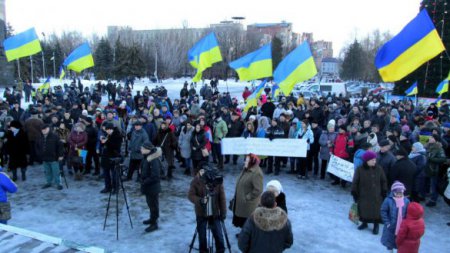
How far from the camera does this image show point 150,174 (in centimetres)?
667

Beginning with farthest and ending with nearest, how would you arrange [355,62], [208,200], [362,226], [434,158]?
[355,62]
[434,158]
[362,226]
[208,200]

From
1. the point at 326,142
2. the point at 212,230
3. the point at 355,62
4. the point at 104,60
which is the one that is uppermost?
the point at 355,62

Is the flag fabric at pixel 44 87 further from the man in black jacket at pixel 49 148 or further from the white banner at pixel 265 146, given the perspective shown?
the white banner at pixel 265 146

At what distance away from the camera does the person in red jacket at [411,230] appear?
475cm

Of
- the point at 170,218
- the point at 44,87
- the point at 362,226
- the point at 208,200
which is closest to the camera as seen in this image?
the point at 208,200

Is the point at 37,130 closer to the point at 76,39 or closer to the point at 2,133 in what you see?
the point at 2,133

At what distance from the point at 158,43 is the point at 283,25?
2786 inches

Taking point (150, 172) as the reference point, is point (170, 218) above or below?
below

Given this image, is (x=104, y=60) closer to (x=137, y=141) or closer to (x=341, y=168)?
(x=137, y=141)

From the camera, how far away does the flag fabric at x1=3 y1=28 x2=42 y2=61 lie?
1612 cm

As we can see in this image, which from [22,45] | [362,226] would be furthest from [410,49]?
[22,45]

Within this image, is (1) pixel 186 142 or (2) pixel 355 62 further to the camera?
(2) pixel 355 62

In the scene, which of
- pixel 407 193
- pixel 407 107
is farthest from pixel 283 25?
pixel 407 193

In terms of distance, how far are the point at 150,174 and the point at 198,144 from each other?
325cm
